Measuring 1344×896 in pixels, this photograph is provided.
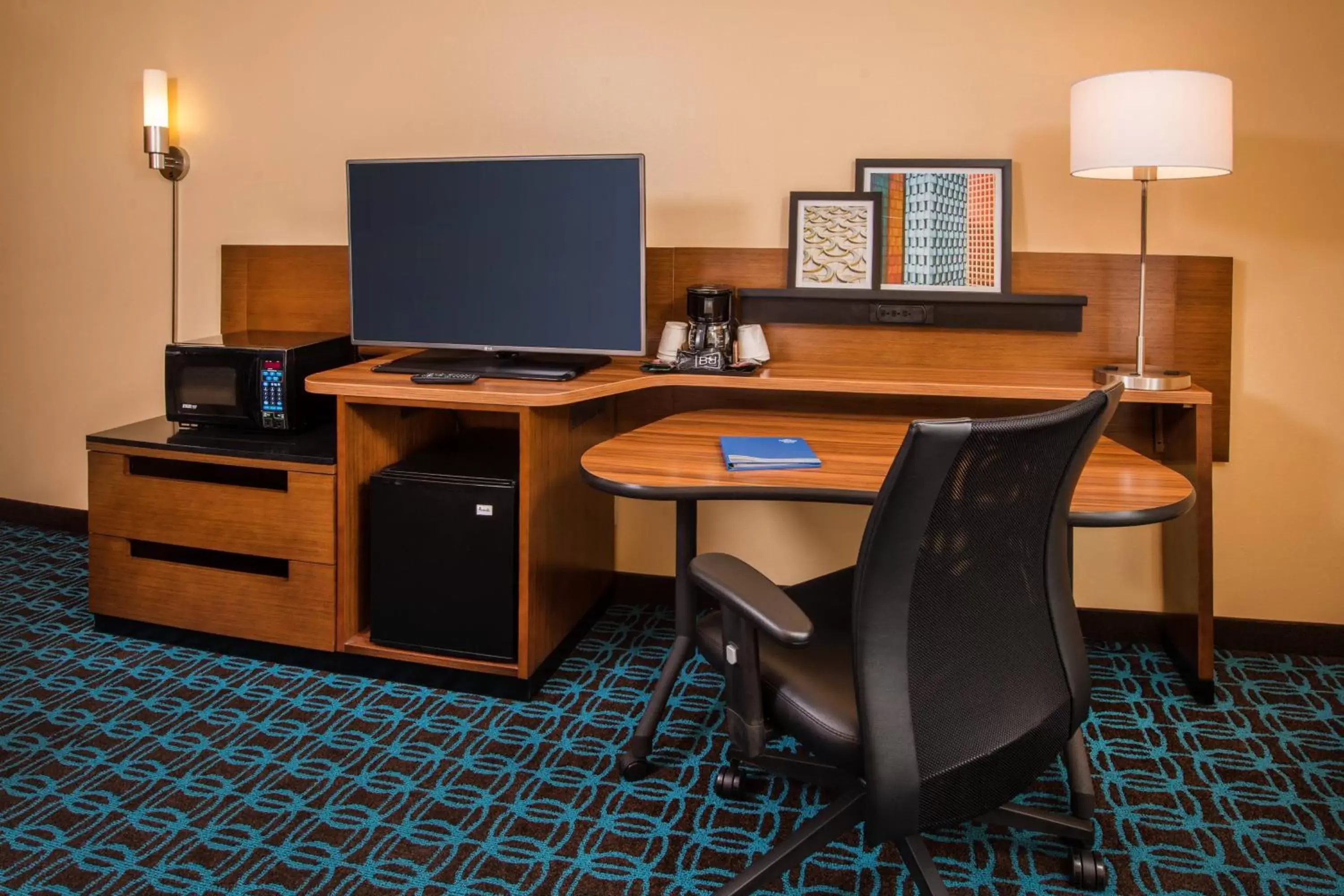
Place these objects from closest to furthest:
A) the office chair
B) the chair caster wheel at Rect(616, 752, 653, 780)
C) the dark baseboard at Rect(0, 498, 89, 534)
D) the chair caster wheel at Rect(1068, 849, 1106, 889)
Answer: the office chair → the chair caster wheel at Rect(1068, 849, 1106, 889) → the chair caster wheel at Rect(616, 752, 653, 780) → the dark baseboard at Rect(0, 498, 89, 534)

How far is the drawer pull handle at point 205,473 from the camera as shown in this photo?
267cm

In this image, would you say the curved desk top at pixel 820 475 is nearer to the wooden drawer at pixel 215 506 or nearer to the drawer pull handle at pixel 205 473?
the wooden drawer at pixel 215 506

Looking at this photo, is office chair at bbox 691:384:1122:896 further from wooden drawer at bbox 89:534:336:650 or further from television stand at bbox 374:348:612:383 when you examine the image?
wooden drawer at bbox 89:534:336:650

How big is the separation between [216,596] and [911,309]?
1.88 meters

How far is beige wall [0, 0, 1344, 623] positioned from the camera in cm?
253

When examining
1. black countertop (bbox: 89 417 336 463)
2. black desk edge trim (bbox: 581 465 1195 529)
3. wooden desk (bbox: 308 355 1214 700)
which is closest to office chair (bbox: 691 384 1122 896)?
black desk edge trim (bbox: 581 465 1195 529)

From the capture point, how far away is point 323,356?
2777 millimetres

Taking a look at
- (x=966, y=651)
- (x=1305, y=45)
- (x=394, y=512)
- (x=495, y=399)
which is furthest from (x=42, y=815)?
(x=1305, y=45)

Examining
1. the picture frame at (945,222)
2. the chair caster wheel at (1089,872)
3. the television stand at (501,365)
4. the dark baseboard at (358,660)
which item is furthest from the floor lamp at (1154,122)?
the dark baseboard at (358,660)

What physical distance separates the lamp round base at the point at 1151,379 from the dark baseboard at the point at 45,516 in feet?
10.4

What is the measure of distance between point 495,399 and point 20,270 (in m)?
2.22

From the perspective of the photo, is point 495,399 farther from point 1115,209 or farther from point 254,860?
point 1115,209

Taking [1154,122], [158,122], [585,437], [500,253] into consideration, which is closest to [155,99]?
[158,122]

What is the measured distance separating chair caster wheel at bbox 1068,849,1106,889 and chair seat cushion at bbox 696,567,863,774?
21.4 inches
